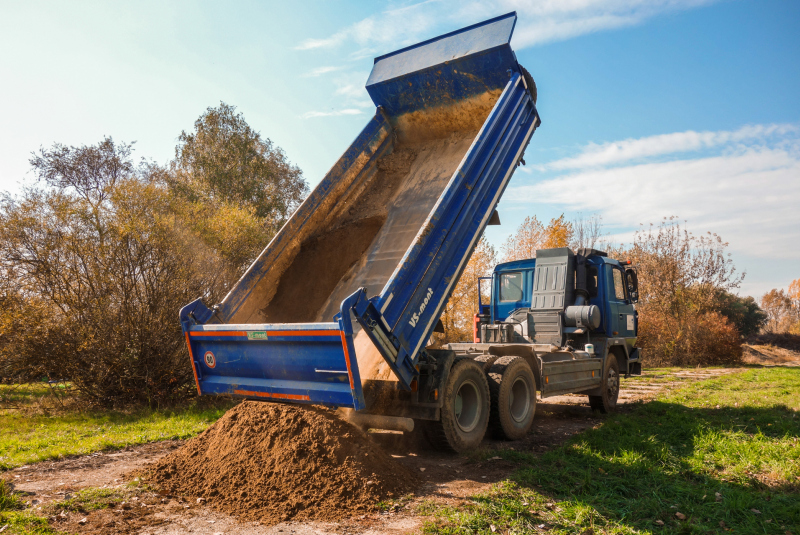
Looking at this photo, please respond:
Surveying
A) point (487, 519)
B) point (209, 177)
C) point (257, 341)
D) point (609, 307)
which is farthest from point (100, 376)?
point (209, 177)

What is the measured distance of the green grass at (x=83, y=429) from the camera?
6078 millimetres

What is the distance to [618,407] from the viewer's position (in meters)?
9.32

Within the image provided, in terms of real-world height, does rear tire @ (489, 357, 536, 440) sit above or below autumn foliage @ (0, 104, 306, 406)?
below

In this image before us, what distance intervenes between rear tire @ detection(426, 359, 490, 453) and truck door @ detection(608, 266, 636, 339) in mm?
3786

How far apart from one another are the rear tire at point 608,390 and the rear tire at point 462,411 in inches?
136

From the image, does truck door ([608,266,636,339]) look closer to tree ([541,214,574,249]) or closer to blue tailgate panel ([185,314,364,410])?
blue tailgate panel ([185,314,364,410])

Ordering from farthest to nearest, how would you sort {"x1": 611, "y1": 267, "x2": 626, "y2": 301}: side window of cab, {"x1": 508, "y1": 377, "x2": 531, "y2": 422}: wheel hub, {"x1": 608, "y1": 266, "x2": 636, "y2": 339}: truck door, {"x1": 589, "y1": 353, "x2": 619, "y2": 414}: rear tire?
{"x1": 611, "y1": 267, "x2": 626, "y2": 301}: side window of cab → {"x1": 608, "y1": 266, "x2": 636, "y2": 339}: truck door → {"x1": 589, "y1": 353, "x2": 619, "y2": 414}: rear tire → {"x1": 508, "y1": 377, "x2": 531, "y2": 422}: wheel hub

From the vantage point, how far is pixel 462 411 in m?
5.95

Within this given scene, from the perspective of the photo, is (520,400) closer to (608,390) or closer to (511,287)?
(511,287)

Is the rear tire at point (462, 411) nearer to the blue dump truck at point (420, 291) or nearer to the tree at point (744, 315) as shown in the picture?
the blue dump truck at point (420, 291)

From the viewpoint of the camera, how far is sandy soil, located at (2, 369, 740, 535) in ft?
12.2

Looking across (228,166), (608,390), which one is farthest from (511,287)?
(228,166)

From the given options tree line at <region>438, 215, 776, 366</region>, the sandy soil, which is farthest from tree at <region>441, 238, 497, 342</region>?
the sandy soil

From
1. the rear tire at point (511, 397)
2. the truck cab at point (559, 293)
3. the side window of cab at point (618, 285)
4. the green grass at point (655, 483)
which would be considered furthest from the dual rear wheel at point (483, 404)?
the side window of cab at point (618, 285)
